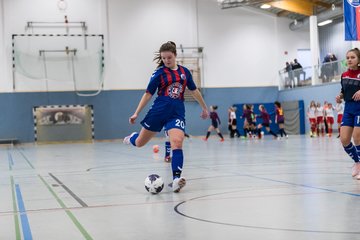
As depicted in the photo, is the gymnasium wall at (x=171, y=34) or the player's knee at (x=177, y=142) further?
the gymnasium wall at (x=171, y=34)

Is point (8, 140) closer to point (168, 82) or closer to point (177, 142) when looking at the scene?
point (168, 82)

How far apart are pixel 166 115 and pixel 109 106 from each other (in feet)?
90.0

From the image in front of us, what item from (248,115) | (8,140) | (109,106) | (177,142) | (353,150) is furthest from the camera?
(109,106)

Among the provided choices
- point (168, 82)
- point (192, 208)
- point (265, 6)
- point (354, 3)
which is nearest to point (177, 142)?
point (168, 82)

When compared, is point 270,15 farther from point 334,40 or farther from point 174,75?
point 174,75

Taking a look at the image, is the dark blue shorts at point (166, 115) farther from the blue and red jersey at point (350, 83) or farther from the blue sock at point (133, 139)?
the blue and red jersey at point (350, 83)

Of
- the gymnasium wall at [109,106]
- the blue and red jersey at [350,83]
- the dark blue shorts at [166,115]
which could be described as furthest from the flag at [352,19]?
the gymnasium wall at [109,106]

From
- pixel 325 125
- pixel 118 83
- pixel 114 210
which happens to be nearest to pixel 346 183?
pixel 114 210

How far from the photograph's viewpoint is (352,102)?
25.6ft

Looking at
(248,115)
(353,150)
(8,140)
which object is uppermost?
(248,115)

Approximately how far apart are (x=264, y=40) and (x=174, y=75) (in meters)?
30.9

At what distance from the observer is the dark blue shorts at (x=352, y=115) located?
25.4 feet

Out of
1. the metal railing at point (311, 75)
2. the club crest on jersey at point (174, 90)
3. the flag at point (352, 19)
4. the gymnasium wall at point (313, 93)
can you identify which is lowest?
the club crest on jersey at point (174, 90)

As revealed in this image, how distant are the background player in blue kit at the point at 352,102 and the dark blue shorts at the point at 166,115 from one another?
2.49 meters
